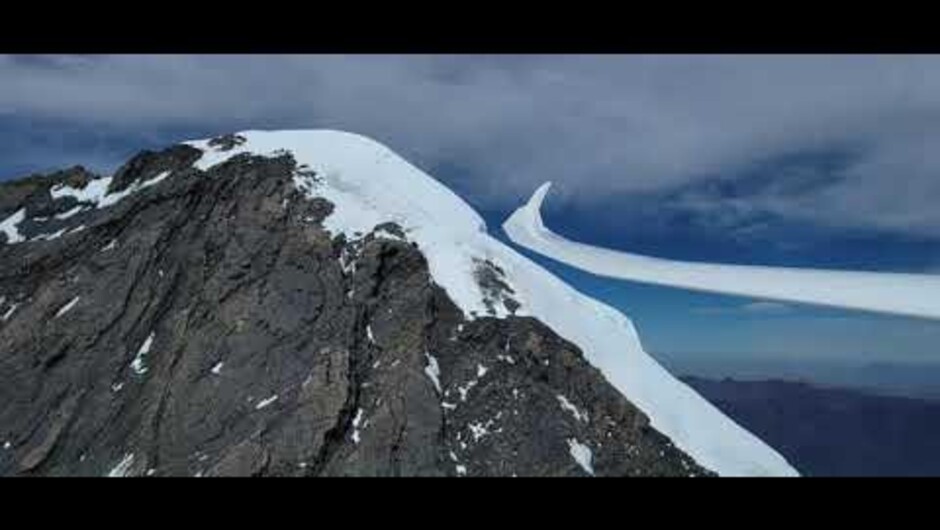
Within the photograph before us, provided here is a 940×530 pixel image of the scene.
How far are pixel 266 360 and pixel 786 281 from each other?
28621 mm

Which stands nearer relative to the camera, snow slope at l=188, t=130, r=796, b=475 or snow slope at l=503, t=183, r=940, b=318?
snow slope at l=503, t=183, r=940, b=318

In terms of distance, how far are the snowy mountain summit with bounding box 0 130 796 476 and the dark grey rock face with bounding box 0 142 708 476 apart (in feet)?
0.29

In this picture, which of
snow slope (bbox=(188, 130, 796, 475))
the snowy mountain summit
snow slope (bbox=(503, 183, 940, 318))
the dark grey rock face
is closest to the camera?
snow slope (bbox=(503, 183, 940, 318))

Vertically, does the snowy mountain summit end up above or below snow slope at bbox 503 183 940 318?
below

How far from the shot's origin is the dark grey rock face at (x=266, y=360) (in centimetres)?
2711

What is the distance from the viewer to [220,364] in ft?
104

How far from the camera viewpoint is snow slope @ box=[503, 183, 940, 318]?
10.2ft

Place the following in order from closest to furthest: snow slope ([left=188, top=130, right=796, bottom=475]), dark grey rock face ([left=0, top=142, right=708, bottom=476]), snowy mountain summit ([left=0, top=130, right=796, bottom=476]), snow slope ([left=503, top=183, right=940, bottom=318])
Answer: snow slope ([left=503, top=183, right=940, bottom=318]), dark grey rock face ([left=0, top=142, right=708, bottom=476]), snowy mountain summit ([left=0, top=130, right=796, bottom=476]), snow slope ([left=188, top=130, right=796, bottom=475])

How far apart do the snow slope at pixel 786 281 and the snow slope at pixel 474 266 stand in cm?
2447

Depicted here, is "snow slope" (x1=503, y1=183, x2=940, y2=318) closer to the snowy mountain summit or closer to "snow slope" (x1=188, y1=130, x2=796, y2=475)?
the snowy mountain summit

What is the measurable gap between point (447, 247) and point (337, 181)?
24.3 ft

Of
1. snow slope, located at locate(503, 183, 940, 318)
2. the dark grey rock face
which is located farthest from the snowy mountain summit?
snow slope, located at locate(503, 183, 940, 318)
